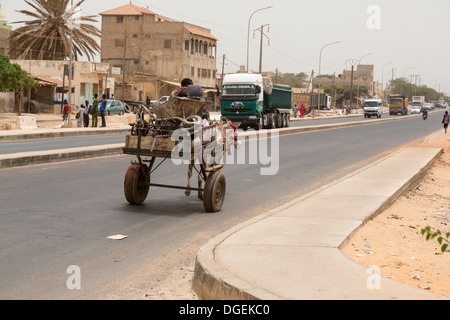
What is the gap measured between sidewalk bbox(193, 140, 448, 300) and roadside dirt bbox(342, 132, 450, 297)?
0.22 metres

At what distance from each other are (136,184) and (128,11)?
87.5 m

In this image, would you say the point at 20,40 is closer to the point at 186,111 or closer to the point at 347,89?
the point at 186,111

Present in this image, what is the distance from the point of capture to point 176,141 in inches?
365

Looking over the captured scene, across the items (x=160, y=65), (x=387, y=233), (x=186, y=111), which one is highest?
(x=160, y=65)

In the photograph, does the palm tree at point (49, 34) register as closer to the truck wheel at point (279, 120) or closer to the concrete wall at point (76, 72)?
the concrete wall at point (76, 72)

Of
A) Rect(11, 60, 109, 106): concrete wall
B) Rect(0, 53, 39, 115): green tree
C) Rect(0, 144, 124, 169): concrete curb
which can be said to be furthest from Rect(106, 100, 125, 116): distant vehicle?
Rect(0, 144, 124, 169): concrete curb

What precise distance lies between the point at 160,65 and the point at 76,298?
85.8m

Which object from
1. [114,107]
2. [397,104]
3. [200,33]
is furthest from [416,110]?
[114,107]

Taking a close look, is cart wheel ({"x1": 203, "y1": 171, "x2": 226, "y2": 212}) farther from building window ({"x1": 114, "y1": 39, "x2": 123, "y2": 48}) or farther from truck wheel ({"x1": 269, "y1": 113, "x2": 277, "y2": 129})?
building window ({"x1": 114, "y1": 39, "x2": 123, "y2": 48})

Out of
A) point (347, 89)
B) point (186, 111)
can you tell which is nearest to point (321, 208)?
point (186, 111)

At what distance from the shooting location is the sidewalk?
4.98m

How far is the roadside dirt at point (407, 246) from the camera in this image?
632 centimetres

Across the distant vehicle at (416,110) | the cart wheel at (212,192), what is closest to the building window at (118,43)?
the distant vehicle at (416,110)
